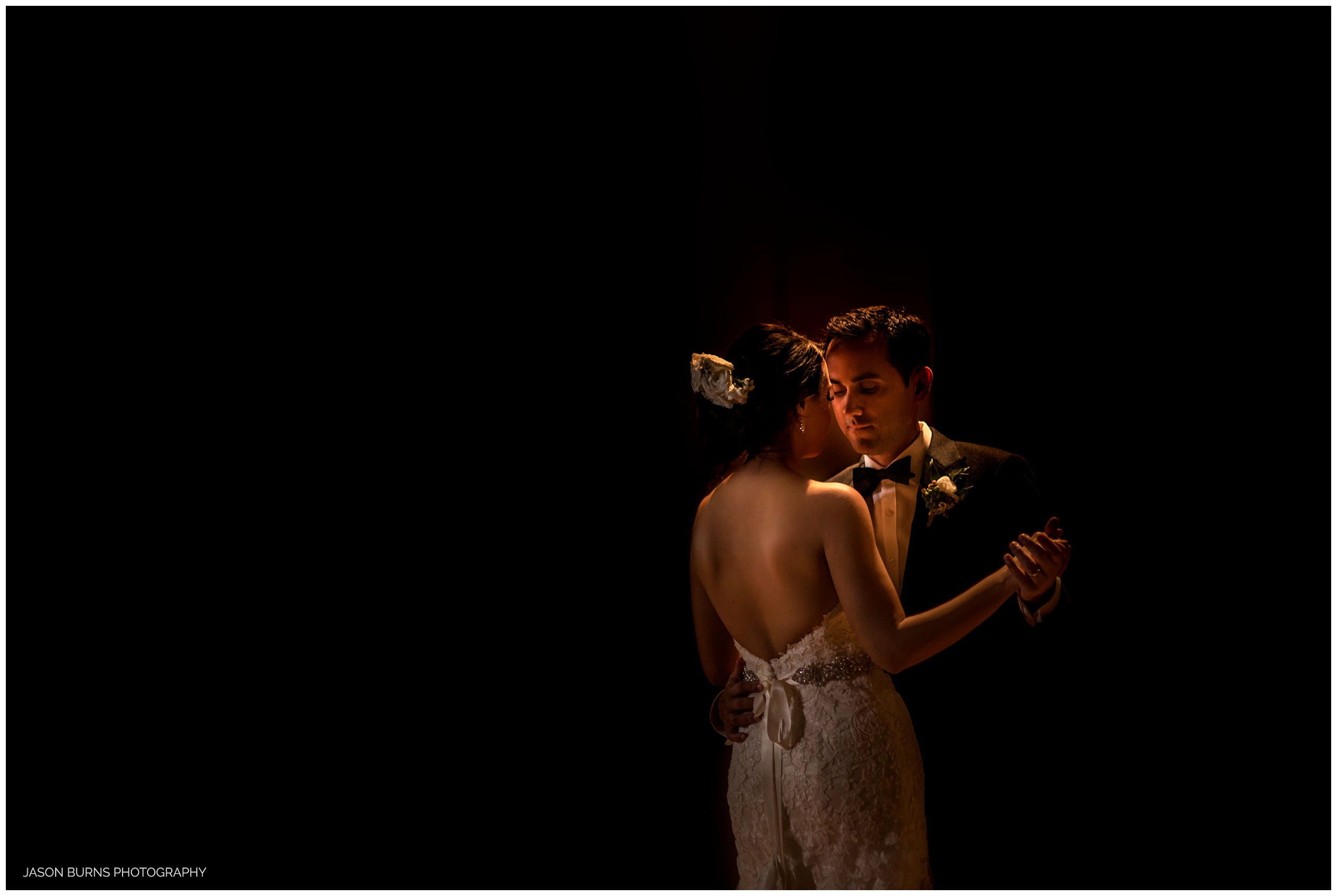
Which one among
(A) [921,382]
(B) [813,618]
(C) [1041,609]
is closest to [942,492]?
(A) [921,382]

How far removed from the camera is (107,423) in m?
3.13

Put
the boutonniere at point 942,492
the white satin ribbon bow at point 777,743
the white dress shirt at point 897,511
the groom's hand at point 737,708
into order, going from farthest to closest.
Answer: the white dress shirt at point 897,511 → the boutonniere at point 942,492 → the groom's hand at point 737,708 → the white satin ribbon bow at point 777,743

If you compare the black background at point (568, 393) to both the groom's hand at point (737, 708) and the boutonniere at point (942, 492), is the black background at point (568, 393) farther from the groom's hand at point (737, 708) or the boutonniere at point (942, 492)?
the groom's hand at point (737, 708)

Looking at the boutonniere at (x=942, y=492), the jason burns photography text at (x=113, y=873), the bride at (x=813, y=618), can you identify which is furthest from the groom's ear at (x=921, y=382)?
the jason burns photography text at (x=113, y=873)

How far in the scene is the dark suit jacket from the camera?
9.50ft

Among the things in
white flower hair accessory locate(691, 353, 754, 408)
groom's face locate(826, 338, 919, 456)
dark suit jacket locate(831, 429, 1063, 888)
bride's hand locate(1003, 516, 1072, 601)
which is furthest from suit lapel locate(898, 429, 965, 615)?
white flower hair accessory locate(691, 353, 754, 408)

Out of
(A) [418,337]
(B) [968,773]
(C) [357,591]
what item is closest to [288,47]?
(A) [418,337]

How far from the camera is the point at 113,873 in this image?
3.12 metres

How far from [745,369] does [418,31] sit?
1842mm

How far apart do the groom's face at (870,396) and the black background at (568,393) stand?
37 centimetres

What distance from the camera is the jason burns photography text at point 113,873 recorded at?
3.10 meters

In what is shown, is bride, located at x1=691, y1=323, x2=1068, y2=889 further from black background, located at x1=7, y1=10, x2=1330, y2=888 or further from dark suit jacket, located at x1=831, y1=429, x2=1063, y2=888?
black background, located at x1=7, y1=10, x2=1330, y2=888

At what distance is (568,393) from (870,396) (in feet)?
3.63

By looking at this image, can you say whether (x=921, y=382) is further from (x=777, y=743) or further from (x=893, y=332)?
(x=777, y=743)
